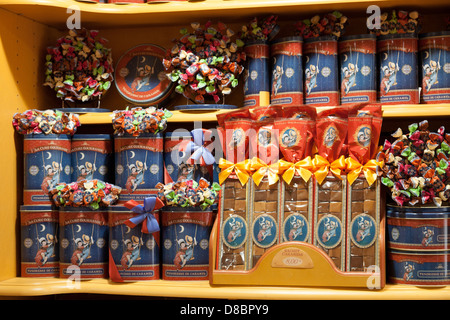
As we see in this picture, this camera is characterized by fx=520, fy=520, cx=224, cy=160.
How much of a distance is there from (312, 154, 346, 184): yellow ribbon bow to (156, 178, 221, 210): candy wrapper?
366 millimetres

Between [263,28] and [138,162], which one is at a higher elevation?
[263,28]

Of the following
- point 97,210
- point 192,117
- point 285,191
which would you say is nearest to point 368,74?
point 285,191

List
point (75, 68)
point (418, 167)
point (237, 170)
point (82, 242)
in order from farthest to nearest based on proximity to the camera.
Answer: point (75, 68) < point (82, 242) < point (237, 170) < point (418, 167)

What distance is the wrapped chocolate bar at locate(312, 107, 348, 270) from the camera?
5.89 ft

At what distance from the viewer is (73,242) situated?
77.2 inches

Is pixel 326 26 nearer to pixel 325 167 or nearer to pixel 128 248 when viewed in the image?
pixel 325 167

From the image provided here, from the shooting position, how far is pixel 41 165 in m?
2.01

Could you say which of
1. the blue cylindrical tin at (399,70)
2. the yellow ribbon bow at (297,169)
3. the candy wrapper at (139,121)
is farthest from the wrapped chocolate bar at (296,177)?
the candy wrapper at (139,121)

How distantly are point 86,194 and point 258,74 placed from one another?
803 mm

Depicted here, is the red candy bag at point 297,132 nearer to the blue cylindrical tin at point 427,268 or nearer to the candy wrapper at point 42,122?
the blue cylindrical tin at point 427,268

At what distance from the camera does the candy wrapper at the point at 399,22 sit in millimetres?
1925

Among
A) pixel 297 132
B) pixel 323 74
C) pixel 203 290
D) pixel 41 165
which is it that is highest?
pixel 323 74

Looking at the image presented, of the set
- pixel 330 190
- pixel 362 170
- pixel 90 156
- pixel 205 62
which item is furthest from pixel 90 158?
pixel 362 170

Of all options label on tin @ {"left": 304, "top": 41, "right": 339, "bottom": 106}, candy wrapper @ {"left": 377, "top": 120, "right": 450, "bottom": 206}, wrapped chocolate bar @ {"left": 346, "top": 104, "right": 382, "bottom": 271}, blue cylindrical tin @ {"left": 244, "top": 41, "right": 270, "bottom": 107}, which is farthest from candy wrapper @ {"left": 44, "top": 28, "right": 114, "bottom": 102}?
candy wrapper @ {"left": 377, "top": 120, "right": 450, "bottom": 206}
